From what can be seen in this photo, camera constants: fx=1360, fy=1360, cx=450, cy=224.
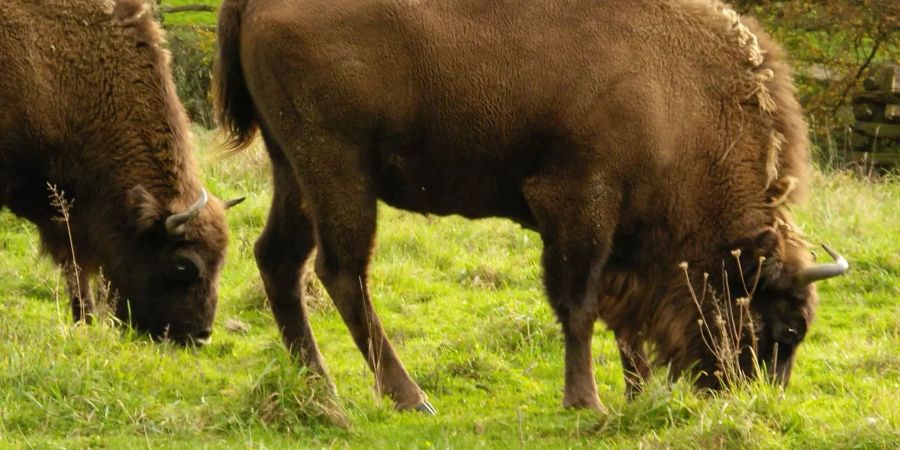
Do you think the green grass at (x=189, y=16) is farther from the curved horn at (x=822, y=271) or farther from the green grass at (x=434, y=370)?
the curved horn at (x=822, y=271)

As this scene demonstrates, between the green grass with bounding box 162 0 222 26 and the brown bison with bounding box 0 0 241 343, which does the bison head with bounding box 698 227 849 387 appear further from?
the green grass with bounding box 162 0 222 26

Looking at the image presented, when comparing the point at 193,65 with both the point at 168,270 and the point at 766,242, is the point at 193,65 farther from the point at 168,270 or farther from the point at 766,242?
the point at 766,242

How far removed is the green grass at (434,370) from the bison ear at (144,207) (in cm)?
46

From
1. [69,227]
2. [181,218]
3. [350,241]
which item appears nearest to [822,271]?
[350,241]

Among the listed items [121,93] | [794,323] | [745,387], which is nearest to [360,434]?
[745,387]

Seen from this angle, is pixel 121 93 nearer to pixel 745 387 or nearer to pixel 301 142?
pixel 301 142

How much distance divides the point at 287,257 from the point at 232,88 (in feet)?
3.03

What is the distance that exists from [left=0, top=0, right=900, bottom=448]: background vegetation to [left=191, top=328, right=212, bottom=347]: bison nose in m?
0.05

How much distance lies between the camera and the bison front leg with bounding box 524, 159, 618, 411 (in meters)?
6.44

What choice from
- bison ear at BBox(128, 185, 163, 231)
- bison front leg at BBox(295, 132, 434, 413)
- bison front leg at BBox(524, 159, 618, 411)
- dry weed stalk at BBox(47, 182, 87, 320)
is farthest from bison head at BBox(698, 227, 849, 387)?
dry weed stalk at BBox(47, 182, 87, 320)

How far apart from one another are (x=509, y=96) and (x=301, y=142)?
102 cm

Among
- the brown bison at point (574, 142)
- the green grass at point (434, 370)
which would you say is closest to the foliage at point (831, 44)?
the green grass at point (434, 370)

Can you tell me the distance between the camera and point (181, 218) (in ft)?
23.9

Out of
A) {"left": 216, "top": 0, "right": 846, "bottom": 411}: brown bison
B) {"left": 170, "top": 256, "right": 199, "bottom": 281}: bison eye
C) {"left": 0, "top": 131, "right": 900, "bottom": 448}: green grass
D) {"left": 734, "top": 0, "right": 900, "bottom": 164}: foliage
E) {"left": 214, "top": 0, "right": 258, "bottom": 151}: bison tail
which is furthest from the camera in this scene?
{"left": 734, "top": 0, "right": 900, "bottom": 164}: foliage
